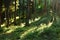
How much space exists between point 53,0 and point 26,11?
0.95m

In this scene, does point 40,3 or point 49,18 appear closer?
point 49,18

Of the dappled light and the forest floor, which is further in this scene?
the dappled light

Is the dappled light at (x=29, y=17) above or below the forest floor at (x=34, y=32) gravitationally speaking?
above

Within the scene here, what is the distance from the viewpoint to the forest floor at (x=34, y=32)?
199 inches

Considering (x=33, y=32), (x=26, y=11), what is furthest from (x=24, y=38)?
(x=26, y=11)

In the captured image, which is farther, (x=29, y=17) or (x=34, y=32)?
(x=29, y=17)

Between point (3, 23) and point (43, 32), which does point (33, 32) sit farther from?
point (3, 23)

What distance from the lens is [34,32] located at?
5301 mm

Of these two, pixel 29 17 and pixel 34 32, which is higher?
pixel 29 17

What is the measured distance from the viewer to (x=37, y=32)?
209 inches

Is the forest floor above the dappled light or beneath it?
beneath

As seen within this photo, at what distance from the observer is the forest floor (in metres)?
5.07

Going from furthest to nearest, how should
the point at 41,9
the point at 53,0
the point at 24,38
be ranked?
1. the point at 41,9
2. the point at 53,0
3. the point at 24,38

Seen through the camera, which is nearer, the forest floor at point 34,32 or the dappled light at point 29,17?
the forest floor at point 34,32
